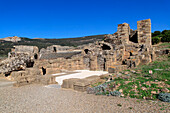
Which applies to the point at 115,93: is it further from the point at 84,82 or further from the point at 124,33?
the point at 124,33

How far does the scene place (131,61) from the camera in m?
10.8

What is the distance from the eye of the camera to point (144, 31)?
15.1 m

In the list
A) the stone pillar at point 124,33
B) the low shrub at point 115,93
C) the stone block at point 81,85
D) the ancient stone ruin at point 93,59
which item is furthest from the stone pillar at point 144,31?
the low shrub at point 115,93

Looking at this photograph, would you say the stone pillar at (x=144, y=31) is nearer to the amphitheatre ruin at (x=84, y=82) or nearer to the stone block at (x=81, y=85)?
the amphitheatre ruin at (x=84, y=82)

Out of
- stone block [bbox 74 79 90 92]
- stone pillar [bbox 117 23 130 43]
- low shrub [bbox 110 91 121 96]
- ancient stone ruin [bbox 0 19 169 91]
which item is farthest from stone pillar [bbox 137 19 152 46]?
low shrub [bbox 110 91 121 96]

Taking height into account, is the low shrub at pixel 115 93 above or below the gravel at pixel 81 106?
above

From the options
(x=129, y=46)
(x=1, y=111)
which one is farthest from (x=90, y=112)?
(x=129, y=46)

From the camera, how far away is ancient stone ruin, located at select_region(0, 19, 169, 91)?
10492mm

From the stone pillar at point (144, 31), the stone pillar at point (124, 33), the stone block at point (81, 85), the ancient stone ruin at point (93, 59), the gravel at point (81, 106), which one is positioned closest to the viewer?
the gravel at point (81, 106)

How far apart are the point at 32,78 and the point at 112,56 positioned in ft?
25.5

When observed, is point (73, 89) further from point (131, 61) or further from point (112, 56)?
point (112, 56)

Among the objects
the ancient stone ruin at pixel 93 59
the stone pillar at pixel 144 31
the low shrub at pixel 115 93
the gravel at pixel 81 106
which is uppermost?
the stone pillar at pixel 144 31

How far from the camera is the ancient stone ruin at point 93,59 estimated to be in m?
10.5

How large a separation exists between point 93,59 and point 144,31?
645 centimetres
